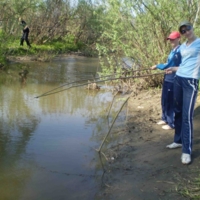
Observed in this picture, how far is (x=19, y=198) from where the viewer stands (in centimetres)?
404

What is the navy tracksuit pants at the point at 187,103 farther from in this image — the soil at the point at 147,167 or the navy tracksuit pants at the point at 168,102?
the navy tracksuit pants at the point at 168,102

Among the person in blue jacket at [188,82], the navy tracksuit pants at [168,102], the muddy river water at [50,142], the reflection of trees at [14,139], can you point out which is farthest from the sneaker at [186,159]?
the reflection of trees at [14,139]

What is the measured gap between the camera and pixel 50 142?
5953 millimetres

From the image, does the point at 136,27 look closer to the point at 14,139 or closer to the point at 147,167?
the point at 14,139

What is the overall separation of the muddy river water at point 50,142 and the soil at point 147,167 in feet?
0.86

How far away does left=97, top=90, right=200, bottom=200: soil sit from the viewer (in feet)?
12.7

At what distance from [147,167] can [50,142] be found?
2053 millimetres

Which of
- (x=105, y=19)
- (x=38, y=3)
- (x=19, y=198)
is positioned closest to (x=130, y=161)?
(x=19, y=198)

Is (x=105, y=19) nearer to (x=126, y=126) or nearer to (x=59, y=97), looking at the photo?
(x=59, y=97)

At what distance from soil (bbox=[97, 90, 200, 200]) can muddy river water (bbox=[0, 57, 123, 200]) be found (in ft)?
0.86

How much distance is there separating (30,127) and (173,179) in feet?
11.8

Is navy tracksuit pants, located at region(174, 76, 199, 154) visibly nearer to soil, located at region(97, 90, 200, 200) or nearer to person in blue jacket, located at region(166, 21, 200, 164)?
person in blue jacket, located at region(166, 21, 200, 164)

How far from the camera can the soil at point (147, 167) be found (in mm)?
3879

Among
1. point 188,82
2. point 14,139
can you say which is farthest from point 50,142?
point 188,82
